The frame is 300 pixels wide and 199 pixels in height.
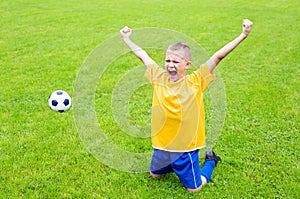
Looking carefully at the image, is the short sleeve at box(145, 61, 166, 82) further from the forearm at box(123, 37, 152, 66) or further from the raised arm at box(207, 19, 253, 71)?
the raised arm at box(207, 19, 253, 71)

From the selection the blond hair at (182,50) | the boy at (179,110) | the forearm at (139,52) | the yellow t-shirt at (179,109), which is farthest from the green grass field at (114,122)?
the blond hair at (182,50)

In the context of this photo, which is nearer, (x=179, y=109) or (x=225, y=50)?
(x=225, y=50)

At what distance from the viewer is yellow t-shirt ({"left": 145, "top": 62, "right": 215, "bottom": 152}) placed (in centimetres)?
283

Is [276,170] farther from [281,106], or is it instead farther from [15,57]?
[15,57]

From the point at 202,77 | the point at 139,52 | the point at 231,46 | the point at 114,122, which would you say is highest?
the point at 231,46

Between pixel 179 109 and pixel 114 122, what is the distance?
1551mm

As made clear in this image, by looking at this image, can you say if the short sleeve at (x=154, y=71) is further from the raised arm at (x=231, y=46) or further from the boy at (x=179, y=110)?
the raised arm at (x=231, y=46)

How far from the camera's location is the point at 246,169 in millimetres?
3332

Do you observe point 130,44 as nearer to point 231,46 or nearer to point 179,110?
point 179,110

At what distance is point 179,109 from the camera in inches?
111

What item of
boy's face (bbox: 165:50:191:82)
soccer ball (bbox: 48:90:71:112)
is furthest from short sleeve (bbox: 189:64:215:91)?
soccer ball (bbox: 48:90:71:112)

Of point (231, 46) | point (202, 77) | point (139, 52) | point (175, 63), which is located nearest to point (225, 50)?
point (231, 46)

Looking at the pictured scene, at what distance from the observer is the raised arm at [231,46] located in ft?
8.70

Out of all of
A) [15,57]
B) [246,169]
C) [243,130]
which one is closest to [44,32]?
[15,57]
